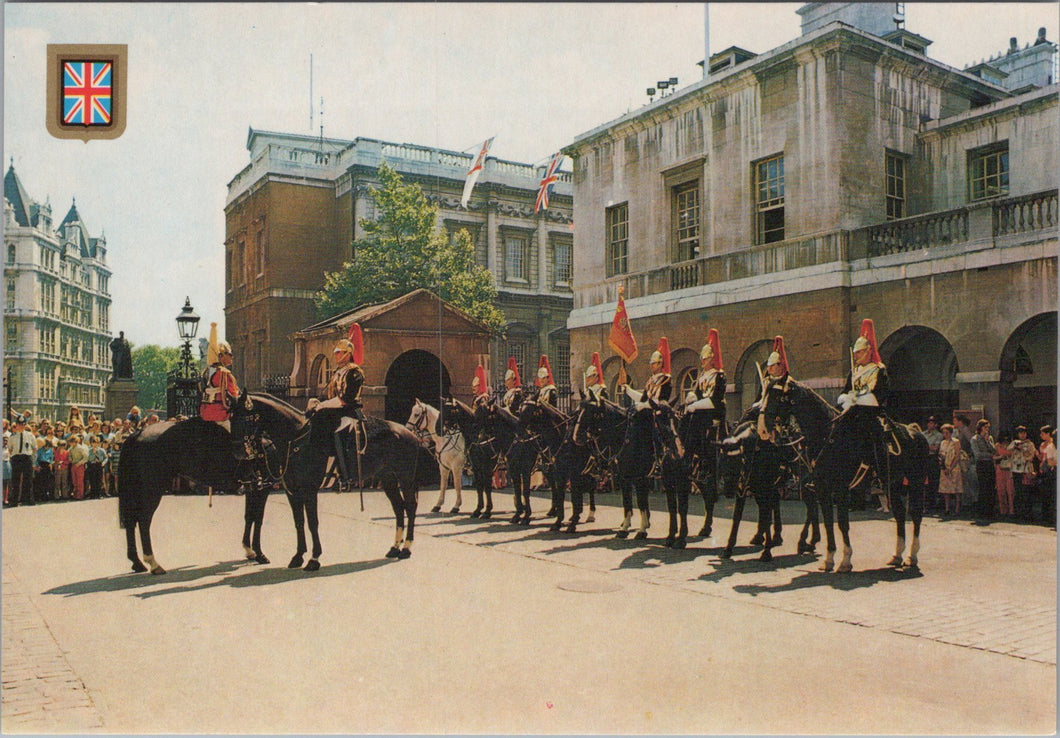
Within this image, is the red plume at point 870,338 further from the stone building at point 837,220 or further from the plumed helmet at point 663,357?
the stone building at point 837,220

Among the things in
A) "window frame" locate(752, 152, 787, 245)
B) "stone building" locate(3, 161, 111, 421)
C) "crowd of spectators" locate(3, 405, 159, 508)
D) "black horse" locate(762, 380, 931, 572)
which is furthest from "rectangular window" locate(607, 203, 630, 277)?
"stone building" locate(3, 161, 111, 421)

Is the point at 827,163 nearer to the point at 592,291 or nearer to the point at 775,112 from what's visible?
the point at 775,112

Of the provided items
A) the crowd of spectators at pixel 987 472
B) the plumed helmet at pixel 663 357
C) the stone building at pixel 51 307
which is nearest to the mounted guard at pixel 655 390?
the plumed helmet at pixel 663 357

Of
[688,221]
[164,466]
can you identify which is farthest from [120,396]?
[688,221]

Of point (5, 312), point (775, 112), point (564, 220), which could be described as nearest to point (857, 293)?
point (775, 112)

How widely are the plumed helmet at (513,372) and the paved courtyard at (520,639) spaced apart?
135 inches

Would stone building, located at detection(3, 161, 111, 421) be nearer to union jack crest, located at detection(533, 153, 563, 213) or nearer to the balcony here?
union jack crest, located at detection(533, 153, 563, 213)

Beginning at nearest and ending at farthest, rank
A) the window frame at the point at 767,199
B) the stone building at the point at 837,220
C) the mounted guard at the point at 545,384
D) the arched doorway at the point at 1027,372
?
the arched doorway at the point at 1027,372 → the mounted guard at the point at 545,384 → the stone building at the point at 837,220 → the window frame at the point at 767,199

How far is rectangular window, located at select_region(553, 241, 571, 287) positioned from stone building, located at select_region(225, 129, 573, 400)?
0.97 meters

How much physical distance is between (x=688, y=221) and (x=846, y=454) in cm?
1056

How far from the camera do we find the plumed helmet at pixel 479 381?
40.7ft

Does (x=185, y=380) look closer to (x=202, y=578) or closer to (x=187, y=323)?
(x=187, y=323)

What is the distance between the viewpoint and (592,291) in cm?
1580

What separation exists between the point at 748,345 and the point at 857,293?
2.42m
